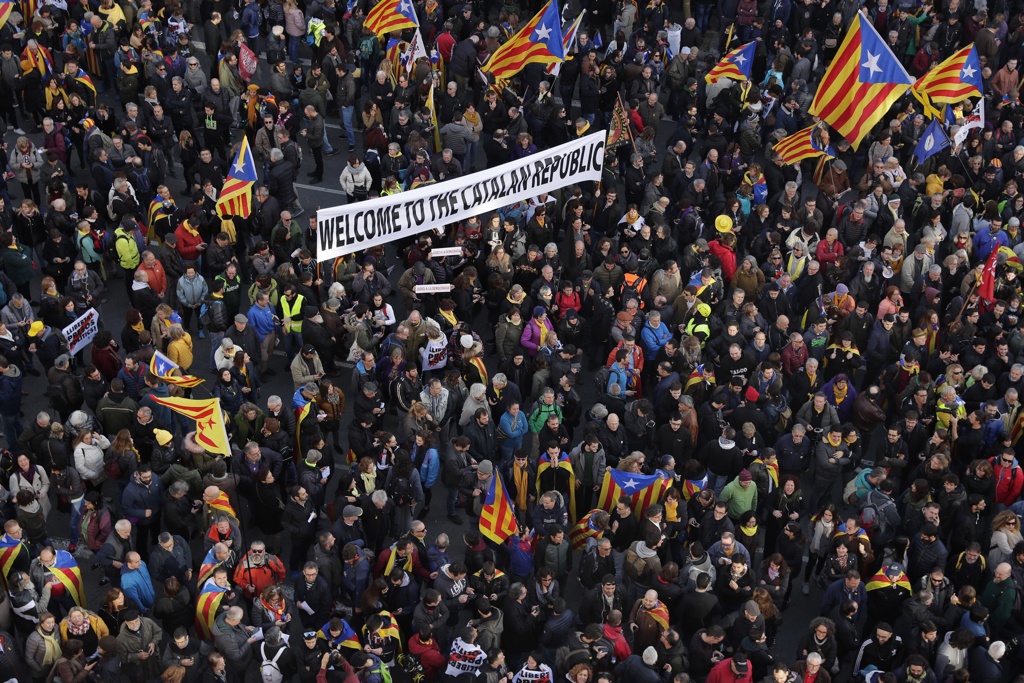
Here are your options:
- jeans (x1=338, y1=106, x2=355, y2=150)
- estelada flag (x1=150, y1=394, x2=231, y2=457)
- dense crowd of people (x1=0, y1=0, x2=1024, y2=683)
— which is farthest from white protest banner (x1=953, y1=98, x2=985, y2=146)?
estelada flag (x1=150, y1=394, x2=231, y2=457)

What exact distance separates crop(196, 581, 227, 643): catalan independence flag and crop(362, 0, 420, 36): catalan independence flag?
38.6 feet

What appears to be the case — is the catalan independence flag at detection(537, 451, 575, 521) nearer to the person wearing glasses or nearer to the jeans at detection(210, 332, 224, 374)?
the person wearing glasses

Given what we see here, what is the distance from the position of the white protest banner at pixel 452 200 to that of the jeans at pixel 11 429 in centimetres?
449

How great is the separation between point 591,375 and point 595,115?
631 centimetres

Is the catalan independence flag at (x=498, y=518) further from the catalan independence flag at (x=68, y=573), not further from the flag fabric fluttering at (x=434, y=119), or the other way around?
the flag fabric fluttering at (x=434, y=119)

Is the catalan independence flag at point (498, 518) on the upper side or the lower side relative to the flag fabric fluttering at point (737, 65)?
lower

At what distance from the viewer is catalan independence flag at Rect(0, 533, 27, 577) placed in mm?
16609

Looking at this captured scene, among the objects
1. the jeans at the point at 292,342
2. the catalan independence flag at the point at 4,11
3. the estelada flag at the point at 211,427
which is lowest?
the estelada flag at the point at 211,427

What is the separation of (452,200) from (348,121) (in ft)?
20.4

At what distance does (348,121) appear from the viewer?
26000mm

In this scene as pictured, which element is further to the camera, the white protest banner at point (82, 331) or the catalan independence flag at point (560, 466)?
the white protest banner at point (82, 331)

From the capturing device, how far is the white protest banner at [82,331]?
65.3 feet

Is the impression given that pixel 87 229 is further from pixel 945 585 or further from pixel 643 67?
pixel 945 585

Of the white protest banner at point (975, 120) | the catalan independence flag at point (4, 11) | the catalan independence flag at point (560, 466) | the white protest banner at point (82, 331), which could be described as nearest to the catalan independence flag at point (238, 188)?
the white protest banner at point (82, 331)
